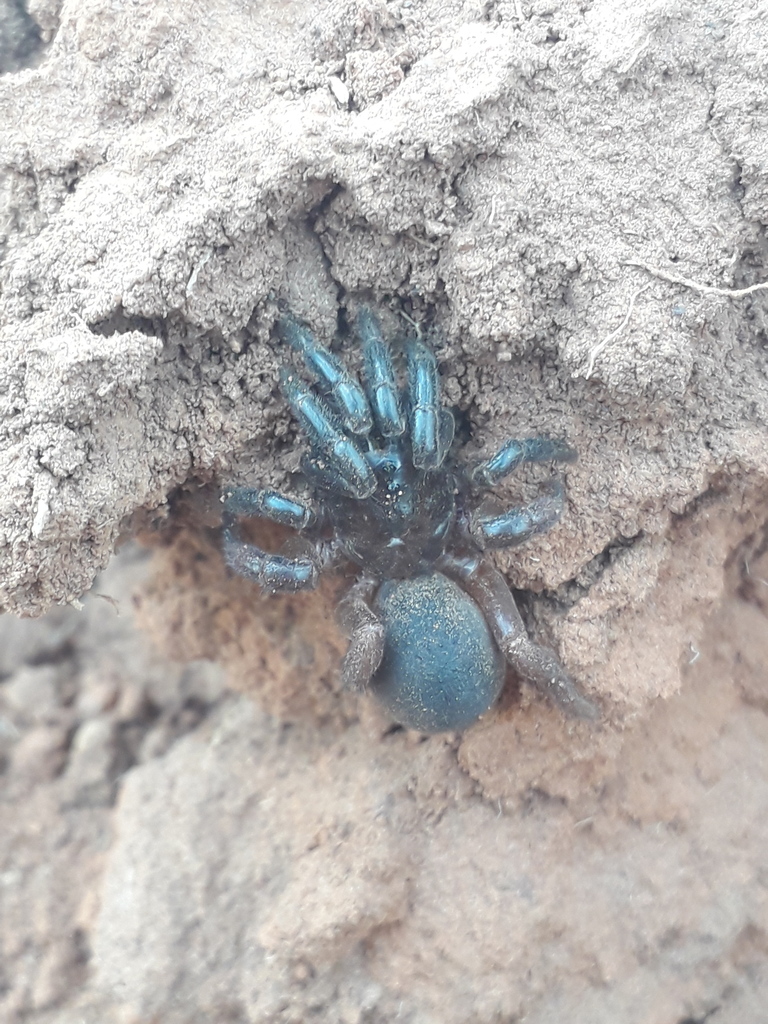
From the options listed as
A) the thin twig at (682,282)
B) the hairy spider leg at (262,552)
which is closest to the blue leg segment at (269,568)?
the hairy spider leg at (262,552)

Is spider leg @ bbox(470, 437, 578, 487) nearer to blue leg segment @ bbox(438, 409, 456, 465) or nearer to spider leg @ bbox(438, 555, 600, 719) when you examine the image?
blue leg segment @ bbox(438, 409, 456, 465)

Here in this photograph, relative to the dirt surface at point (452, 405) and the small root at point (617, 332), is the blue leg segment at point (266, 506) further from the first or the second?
the small root at point (617, 332)

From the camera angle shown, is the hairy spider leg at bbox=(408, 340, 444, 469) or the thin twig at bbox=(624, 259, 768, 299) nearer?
the thin twig at bbox=(624, 259, 768, 299)

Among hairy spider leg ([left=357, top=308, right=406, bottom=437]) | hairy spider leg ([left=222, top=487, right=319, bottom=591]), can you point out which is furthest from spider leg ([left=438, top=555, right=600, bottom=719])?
hairy spider leg ([left=357, top=308, right=406, bottom=437])

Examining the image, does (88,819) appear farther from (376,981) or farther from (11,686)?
(376,981)

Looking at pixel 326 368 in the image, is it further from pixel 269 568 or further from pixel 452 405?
pixel 269 568

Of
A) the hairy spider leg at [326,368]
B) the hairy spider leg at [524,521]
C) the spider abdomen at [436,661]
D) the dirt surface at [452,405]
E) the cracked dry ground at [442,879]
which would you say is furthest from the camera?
the cracked dry ground at [442,879]
